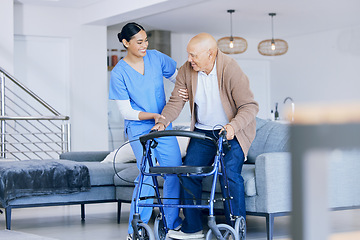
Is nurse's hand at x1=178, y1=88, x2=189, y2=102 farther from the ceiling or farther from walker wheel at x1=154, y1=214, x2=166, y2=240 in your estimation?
the ceiling

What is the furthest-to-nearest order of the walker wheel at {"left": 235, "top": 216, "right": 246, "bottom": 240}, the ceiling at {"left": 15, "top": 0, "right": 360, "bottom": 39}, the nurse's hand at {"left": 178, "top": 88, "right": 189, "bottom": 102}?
the ceiling at {"left": 15, "top": 0, "right": 360, "bottom": 39}
the nurse's hand at {"left": 178, "top": 88, "right": 189, "bottom": 102}
the walker wheel at {"left": 235, "top": 216, "right": 246, "bottom": 240}

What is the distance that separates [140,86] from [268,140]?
44.6 inches

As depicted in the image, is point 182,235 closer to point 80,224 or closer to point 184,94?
point 184,94

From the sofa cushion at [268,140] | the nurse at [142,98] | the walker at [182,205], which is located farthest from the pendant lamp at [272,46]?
the walker at [182,205]

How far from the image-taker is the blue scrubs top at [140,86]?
3227 millimetres

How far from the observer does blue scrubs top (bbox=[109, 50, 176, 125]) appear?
323 cm

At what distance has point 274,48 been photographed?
960 centimetres

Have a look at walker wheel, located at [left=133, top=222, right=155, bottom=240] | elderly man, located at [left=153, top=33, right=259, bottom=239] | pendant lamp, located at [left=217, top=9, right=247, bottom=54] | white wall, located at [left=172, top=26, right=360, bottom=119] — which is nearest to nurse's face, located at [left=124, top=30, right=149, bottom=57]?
elderly man, located at [left=153, top=33, right=259, bottom=239]

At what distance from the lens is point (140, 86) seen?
3.25 metres

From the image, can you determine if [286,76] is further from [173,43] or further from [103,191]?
[103,191]

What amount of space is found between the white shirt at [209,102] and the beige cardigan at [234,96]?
0.03 m

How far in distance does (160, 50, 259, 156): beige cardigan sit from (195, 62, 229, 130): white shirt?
0.11 ft

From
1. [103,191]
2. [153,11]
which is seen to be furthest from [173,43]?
[103,191]

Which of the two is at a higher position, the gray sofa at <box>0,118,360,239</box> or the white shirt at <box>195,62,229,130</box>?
the white shirt at <box>195,62,229,130</box>
